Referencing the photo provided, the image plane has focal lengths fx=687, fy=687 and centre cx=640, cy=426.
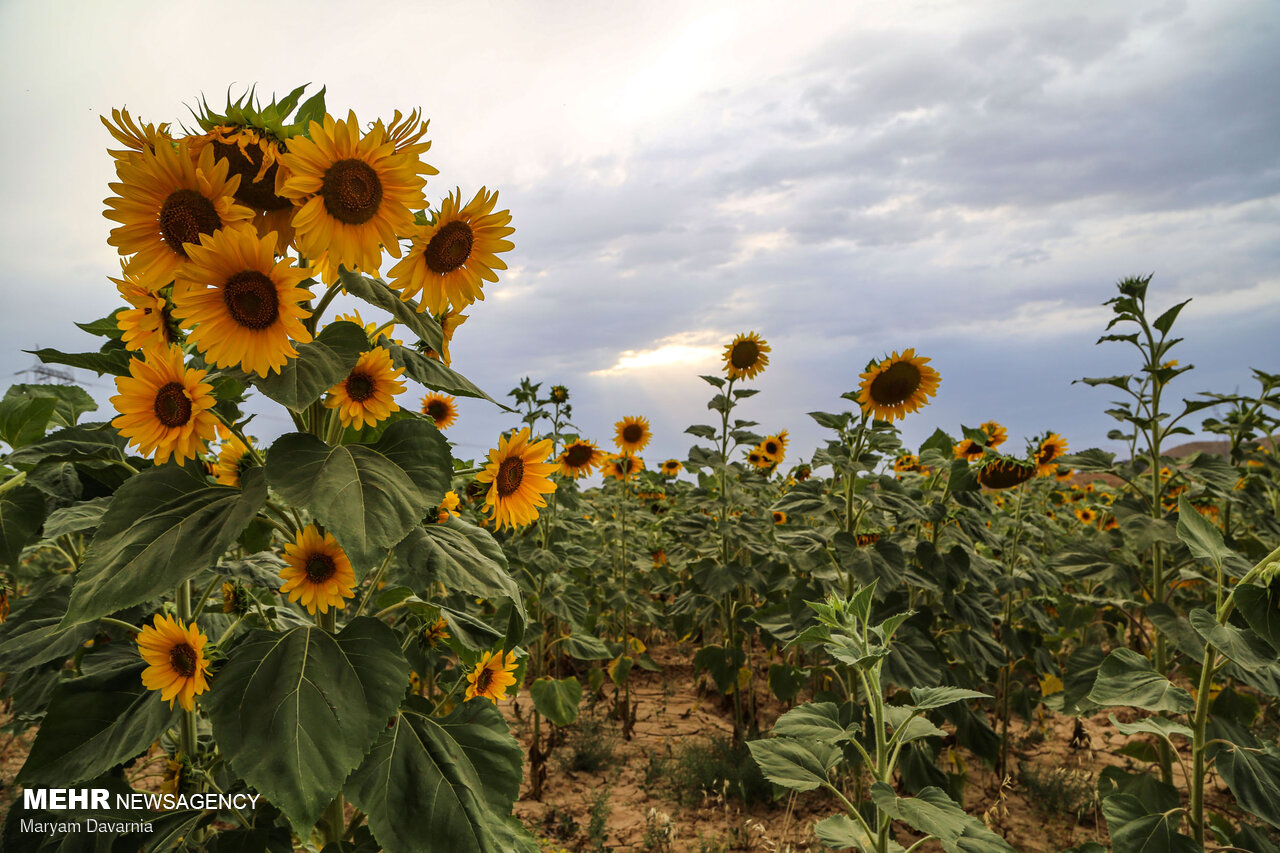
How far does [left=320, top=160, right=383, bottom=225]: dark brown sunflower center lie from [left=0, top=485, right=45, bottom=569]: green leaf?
1301mm

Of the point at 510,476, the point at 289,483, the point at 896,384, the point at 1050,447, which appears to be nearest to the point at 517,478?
the point at 510,476

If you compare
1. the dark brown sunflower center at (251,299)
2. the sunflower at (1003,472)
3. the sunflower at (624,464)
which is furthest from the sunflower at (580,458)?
the dark brown sunflower center at (251,299)

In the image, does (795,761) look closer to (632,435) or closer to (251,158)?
(251,158)

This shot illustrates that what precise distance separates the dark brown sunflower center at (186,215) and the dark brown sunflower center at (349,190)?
0.73 feet

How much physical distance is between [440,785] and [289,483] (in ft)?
2.31

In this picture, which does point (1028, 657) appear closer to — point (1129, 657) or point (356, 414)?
point (1129, 657)

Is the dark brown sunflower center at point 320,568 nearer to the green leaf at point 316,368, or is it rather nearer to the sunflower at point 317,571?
the sunflower at point 317,571

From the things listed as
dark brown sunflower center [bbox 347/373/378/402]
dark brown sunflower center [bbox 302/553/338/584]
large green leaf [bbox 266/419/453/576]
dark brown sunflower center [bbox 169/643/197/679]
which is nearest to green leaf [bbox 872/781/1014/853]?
large green leaf [bbox 266/419/453/576]

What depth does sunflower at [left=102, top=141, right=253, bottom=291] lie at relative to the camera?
1321 millimetres

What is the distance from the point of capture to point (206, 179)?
4.37ft

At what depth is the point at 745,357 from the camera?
492 cm

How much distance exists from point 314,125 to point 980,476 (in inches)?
123

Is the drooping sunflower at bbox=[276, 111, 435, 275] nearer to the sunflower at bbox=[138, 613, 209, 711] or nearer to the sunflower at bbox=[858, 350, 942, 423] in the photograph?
the sunflower at bbox=[138, 613, 209, 711]

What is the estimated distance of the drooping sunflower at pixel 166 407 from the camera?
4.45 feet
